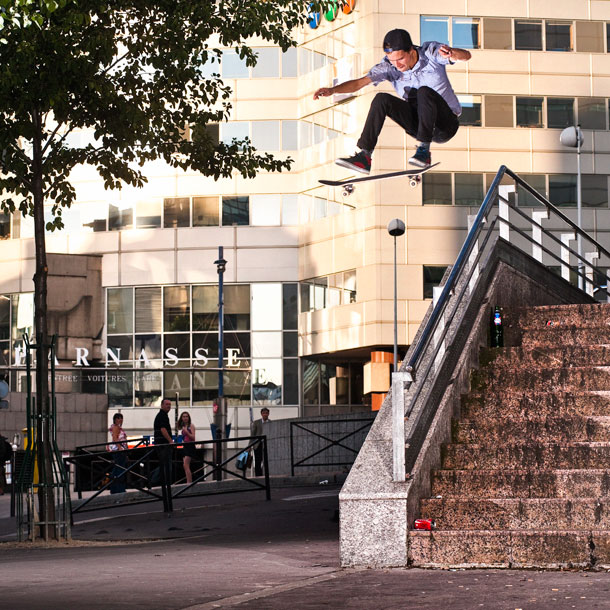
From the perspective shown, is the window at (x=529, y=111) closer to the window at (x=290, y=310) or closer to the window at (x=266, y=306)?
the window at (x=290, y=310)

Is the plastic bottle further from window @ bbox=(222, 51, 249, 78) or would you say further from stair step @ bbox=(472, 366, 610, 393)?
window @ bbox=(222, 51, 249, 78)

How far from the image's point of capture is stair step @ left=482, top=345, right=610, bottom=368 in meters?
11.1

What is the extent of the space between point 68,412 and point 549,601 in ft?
145

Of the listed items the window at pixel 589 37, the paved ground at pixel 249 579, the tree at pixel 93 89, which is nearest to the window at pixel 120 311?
the window at pixel 589 37

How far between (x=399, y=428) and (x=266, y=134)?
44841 millimetres


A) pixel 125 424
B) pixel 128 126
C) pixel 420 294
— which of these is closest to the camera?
pixel 128 126

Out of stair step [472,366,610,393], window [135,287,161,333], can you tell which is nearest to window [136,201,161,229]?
window [135,287,161,333]

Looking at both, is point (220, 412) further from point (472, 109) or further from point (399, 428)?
point (399, 428)

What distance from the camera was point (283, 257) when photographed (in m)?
53.2

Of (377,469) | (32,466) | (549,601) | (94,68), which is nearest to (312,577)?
(377,469)

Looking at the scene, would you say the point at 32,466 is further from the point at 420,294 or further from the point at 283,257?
the point at 283,257

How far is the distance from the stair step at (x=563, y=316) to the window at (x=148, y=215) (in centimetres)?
4263

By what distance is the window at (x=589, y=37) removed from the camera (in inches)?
2029

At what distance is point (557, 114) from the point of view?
51.3 metres
